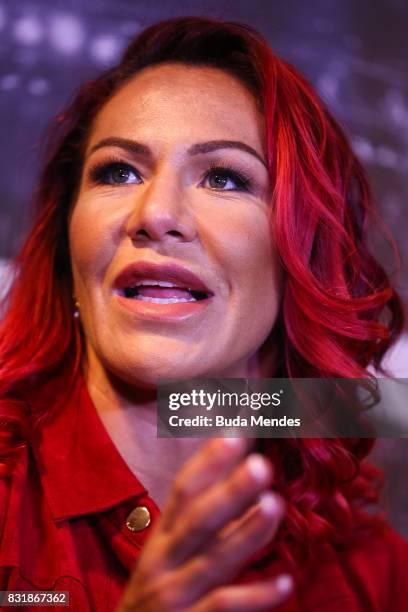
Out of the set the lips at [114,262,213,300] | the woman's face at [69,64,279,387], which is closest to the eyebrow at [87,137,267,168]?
the woman's face at [69,64,279,387]

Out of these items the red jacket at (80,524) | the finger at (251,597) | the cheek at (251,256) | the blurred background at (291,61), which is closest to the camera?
the finger at (251,597)

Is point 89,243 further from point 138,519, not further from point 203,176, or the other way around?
point 138,519

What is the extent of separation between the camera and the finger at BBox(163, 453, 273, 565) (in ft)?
1.62

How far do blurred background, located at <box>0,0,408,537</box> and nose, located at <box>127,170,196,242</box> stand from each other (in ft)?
1.29

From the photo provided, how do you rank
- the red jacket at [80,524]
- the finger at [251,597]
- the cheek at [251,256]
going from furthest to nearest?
1. the cheek at [251,256]
2. the red jacket at [80,524]
3. the finger at [251,597]

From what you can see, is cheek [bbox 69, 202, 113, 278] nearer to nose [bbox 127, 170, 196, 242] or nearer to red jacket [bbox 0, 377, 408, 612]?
nose [bbox 127, 170, 196, 242]

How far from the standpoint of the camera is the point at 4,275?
3.74ft

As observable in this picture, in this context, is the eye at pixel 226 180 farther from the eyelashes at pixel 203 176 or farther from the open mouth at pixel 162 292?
the open mouth at pixel 162 292

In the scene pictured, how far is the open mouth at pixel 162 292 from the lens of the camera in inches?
34.0

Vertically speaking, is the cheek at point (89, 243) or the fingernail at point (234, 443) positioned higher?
the fingernail at point (234, 443)

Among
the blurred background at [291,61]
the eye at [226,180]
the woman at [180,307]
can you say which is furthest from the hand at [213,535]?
the blurred background at [291,61]

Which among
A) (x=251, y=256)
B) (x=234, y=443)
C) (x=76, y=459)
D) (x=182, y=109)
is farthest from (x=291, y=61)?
(x=234, y=443)

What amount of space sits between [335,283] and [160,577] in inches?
21.0

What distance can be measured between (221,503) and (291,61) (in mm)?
893
